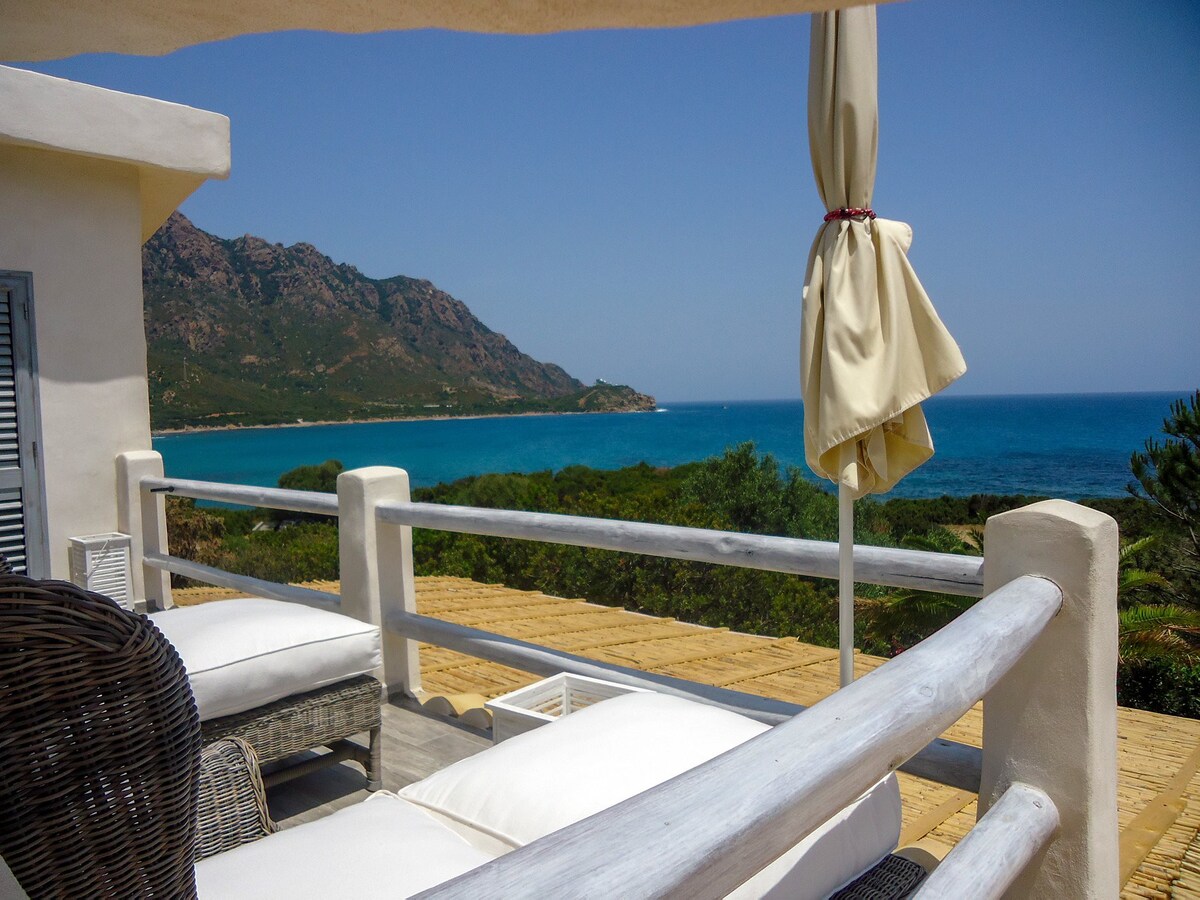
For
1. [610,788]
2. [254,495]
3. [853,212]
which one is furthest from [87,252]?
[610,788]

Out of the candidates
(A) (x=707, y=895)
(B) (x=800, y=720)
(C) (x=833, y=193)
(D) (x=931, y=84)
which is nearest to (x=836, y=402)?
(C) (x=833, y=193)

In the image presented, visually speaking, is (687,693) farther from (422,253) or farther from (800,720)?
(422,253)

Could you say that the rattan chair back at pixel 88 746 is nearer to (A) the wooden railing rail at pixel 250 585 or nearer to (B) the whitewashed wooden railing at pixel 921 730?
(B) the whitewashed wooden railing at pixel 921 730

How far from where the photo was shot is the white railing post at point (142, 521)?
584cm

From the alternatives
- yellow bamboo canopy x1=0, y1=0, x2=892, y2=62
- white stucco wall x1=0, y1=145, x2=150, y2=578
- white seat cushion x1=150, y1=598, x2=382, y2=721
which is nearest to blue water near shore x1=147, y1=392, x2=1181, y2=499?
white stucco wall x1=0, y1=145, x2=150, y2=578

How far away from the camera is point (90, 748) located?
832mm

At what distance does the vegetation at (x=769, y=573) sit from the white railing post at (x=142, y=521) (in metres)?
4.93

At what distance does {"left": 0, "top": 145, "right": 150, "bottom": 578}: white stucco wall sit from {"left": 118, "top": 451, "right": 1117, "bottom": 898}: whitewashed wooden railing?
350cm

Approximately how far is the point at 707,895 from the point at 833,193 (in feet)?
5.58

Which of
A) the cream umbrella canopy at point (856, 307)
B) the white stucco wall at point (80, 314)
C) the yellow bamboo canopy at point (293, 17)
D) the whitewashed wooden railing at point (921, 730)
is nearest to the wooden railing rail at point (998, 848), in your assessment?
the whitewashed wooden railing at point (921, 730)

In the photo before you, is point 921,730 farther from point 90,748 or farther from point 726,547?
point 726,547

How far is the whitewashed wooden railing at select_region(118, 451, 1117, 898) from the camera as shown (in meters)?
0.76

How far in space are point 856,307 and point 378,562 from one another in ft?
8.01

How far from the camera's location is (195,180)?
20.2ft
